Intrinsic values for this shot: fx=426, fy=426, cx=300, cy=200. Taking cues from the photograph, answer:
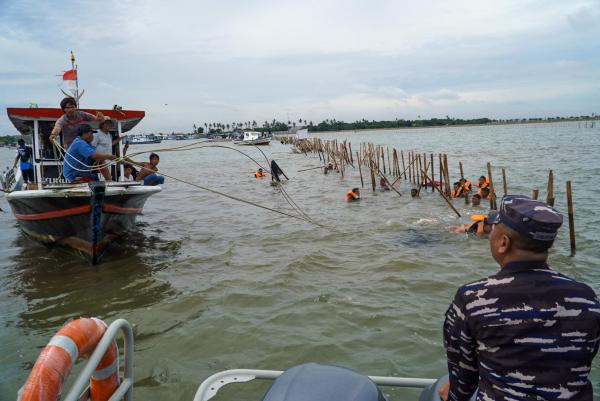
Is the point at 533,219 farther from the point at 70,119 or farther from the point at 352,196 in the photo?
the point at 352,196

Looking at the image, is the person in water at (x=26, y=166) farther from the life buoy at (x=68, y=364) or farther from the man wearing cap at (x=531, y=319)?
the man wearing cap at (x=531, y=319)

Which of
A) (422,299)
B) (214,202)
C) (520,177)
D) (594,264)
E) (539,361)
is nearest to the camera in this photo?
(539,361)

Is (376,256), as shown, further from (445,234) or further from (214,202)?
(214,202)

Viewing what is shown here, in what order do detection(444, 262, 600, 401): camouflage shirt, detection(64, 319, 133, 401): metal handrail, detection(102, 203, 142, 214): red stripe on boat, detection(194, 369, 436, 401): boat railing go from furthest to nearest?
detection(102, 203, 142, 214): red stripe on boat
detection(194, 369, 436, 401): boat railing
detection(64, 319, 133, 401): metal handrail
detection(444, 262, 600, 401): camouflage shirt

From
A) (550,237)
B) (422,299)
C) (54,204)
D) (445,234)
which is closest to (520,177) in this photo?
(445,234)

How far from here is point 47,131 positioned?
32.1ft

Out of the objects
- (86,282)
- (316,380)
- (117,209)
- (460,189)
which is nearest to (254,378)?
(316,380)

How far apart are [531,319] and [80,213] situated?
27.5 feet

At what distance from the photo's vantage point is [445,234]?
1078cm

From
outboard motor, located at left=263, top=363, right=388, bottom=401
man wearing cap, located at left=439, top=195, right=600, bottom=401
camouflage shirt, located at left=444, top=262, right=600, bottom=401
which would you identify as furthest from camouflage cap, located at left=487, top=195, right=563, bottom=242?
outboard motor, located at left=263, top=363, right=388, bottom=401

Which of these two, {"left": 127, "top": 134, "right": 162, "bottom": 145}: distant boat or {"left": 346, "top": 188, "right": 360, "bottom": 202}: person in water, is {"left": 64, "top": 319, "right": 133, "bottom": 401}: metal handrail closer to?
{"left": 346, "top": 188, "right": 360, "bottom": 202}: person in water

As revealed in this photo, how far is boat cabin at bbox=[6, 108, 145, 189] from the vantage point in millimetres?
9133

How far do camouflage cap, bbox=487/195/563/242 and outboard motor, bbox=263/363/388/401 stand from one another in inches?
50.6

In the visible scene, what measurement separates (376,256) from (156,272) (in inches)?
179
